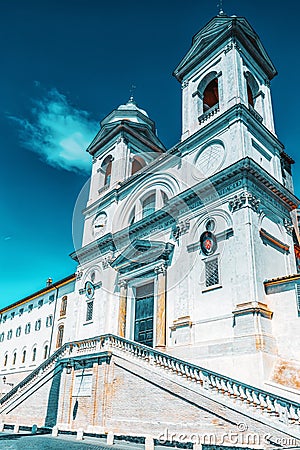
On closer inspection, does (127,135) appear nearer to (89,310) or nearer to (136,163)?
(136,163)

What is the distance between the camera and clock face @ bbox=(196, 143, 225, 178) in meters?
19.4

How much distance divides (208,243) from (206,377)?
7.30 metres

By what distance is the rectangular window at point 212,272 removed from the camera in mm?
17266

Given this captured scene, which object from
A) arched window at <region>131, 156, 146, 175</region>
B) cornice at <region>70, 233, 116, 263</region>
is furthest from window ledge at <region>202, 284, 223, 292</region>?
arched window at <region>131, 156, 146, 175</region>

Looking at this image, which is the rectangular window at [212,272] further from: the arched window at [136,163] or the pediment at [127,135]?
the pediment at [127,135]

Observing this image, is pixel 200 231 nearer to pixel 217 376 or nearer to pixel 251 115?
pixel 251 115

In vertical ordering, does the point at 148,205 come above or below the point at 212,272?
above

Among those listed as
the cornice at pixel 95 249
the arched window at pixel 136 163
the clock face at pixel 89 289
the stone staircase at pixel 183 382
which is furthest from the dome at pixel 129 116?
the stone staircase at pixel 183 382

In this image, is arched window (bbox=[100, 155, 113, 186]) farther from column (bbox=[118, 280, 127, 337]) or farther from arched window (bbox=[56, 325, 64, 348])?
arched window (bbox=[56, 325, 64, 348])

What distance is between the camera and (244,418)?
989cm

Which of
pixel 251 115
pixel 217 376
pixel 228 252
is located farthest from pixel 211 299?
pixel 251 115

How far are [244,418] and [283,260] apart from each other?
9844mm

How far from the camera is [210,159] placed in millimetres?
20000

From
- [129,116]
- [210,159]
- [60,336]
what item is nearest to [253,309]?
[210,159]
